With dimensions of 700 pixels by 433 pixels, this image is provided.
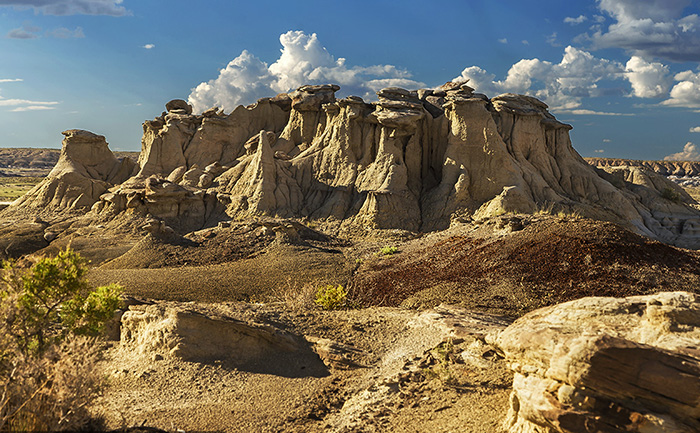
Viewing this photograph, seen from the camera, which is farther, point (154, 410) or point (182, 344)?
point (182, 344)

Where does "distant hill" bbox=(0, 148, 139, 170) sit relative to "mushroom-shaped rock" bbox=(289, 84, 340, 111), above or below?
below

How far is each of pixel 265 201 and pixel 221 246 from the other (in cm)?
1119

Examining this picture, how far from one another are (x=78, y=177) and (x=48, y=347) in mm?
37443

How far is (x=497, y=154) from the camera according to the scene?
34.9 meters

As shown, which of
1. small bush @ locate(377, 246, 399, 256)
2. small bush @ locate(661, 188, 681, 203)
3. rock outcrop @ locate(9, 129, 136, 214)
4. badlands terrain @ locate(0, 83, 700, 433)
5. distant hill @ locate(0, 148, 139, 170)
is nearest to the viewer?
badlands terrain @ locate(0, 83, 700, 433)

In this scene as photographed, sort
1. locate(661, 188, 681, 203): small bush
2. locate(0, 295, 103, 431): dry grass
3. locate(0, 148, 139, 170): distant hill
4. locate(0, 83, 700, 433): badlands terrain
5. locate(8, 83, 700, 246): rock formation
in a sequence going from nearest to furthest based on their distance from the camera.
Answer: locate(0, 295, 103, 431): dry grass → locate(0, 83, 700, 433): badlands terrain → locate(8, 83, 700, 246): rock formation → locate(661, 188, 681, 203): small bush → locate(0, 148, 139, 170): distant hill

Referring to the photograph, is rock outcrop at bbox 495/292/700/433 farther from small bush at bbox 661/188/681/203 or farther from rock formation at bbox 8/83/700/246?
small bush at bbox 661/188/681/203

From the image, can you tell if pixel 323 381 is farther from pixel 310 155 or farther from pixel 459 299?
pixel 310 155

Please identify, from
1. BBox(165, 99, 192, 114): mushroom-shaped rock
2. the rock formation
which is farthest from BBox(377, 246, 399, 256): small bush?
BBox(165, 99, 192, 114): mushroom-shaped rock

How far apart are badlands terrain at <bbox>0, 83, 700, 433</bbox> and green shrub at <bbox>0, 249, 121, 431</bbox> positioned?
110cm

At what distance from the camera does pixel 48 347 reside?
8148 millimetres

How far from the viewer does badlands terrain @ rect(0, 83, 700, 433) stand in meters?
6.51

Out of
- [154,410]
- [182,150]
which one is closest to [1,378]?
[154,410]

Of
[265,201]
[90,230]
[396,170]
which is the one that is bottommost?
[90,230]
